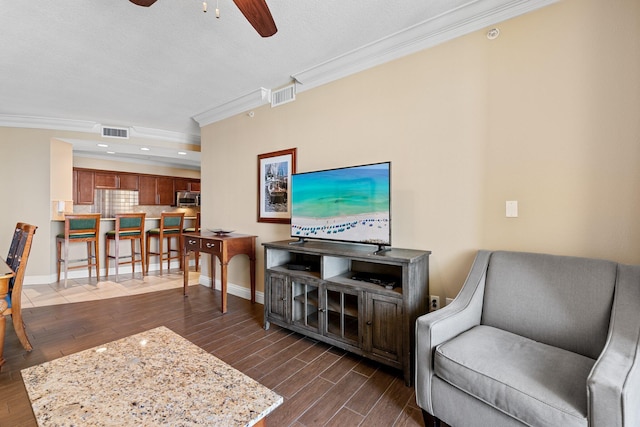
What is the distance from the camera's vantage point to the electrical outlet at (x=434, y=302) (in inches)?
89.1

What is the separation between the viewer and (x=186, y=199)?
7.30m

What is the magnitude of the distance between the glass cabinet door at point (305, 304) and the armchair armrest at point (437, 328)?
3.49 ft

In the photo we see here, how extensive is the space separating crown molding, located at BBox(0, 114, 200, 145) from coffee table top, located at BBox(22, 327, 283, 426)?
4.64 metres

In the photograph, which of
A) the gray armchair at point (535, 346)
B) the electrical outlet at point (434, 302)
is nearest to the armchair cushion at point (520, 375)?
the gray armchair at point (535, 346)

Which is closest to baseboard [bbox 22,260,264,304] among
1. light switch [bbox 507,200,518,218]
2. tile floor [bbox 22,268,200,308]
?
tile floor [bbox 22,268,200,308]

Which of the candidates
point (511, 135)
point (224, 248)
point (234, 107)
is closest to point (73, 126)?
point (234, 107)

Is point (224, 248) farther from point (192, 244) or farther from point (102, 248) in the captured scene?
point (102, 248)

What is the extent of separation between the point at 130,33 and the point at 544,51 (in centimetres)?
307

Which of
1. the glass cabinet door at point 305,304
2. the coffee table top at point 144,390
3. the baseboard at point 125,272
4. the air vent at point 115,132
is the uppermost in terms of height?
the air vent at point 115,132

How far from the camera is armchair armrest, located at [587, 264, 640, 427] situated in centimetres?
97

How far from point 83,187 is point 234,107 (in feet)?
14.7

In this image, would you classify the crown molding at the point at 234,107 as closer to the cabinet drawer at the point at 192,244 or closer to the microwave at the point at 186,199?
the cabinet drawer at the point at 192,244

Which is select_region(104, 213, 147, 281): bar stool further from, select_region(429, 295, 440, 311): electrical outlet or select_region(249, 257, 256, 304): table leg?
select_region(429, 295, 440, 311): electrical outlet

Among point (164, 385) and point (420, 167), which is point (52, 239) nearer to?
point (164, 385)
